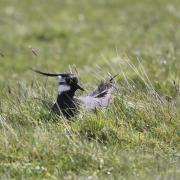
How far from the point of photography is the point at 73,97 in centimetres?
752

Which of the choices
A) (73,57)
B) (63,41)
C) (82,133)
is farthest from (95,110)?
(63,41)

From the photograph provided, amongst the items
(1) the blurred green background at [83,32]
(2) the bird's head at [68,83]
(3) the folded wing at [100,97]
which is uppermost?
(2) the bird's head at [68,83]

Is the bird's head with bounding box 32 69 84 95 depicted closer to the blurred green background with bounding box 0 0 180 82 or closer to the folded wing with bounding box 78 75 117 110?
the folded wing with bounding box 78 75 117 110

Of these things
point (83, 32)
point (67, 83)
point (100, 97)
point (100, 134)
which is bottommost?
point (83, 32)

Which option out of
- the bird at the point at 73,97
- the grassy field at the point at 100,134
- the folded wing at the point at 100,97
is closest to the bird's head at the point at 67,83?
the bird at the point at 73,97

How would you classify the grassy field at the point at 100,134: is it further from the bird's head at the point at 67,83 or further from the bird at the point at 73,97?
the bird's head at the point at 67,83

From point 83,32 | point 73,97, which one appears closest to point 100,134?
point 73,97

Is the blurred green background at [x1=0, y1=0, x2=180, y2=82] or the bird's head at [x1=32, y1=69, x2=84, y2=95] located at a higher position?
the bird's head at [x1=32, y1=69, x2=84, y2=95]

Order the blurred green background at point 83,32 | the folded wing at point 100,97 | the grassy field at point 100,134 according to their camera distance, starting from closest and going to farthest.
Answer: the grassy field at point 100,134, the folded wing at point 100,97, the blurred green background at point 83,32

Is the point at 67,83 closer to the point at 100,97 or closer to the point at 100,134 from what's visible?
the point at 100,97

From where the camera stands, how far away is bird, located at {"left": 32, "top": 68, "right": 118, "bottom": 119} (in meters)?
7.27

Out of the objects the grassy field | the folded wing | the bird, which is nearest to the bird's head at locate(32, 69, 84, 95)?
the bird

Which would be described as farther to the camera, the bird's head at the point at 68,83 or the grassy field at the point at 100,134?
the bird's head at the point at 68,83

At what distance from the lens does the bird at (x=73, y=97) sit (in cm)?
727
